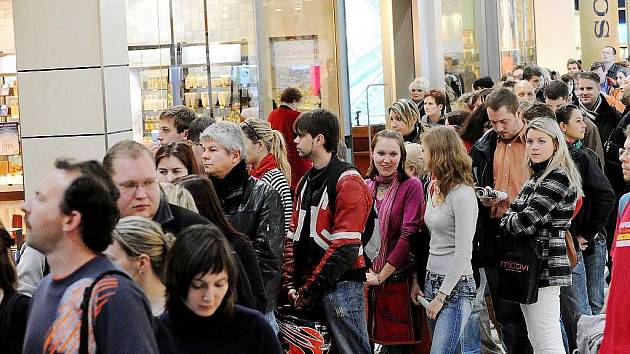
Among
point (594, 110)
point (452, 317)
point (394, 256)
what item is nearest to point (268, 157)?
point (394, 256)

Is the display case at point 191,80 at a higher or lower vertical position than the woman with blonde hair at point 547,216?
higher

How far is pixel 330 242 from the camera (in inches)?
267

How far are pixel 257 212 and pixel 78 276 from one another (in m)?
2.83

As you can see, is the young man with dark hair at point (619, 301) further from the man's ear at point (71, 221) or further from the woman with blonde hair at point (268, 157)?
the woman with blonde hair at point (268, 157)

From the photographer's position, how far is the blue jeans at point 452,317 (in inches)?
278

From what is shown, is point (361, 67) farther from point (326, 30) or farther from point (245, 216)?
point (245, 216)

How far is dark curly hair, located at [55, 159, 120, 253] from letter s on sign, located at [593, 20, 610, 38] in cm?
2844

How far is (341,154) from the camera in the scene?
11.4 meters

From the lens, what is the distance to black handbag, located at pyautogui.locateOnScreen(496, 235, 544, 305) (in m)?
7.04

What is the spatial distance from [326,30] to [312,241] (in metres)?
9.31

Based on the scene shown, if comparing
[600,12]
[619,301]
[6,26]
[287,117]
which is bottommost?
[619,301]

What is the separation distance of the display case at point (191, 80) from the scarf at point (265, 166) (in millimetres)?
3996

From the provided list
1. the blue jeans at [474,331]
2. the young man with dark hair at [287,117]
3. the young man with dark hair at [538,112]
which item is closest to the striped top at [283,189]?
the blue jeans at [474,331]

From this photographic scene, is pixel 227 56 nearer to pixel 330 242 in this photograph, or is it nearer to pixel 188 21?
pixel 188 21
